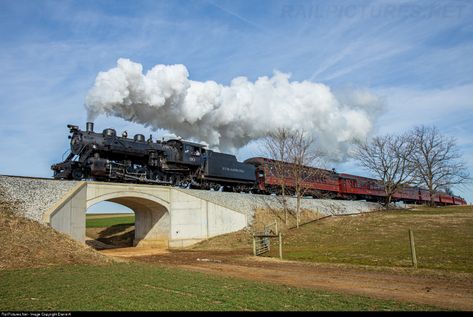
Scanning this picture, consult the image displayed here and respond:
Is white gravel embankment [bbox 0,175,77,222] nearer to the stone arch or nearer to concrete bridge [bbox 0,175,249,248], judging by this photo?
concrete bridge [bbox 0,175,249,248]

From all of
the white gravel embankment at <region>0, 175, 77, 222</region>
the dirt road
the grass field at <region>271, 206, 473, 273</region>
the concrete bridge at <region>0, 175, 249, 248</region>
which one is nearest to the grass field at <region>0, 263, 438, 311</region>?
the dirt road

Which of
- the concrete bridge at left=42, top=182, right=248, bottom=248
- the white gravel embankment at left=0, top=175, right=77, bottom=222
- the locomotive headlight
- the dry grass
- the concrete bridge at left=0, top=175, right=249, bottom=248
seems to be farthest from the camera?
the concrete bridge at left=42, top=182, right=248, bottom=248

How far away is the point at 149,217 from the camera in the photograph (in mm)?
32156

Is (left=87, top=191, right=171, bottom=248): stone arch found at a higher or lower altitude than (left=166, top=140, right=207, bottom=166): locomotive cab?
lower

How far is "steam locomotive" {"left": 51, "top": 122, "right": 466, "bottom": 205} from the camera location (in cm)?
2533

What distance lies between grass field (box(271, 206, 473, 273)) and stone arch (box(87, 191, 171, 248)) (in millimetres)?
9432

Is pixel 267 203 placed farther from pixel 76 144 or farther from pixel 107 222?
pixel 107 222

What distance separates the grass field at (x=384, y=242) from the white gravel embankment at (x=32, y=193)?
1343 cm

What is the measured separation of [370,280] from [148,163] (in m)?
19.9

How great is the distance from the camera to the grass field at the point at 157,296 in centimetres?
777

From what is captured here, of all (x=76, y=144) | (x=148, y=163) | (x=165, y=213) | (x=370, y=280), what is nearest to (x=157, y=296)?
(x=370, y=280)

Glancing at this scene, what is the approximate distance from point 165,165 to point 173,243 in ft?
20.1

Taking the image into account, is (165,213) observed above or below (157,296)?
above

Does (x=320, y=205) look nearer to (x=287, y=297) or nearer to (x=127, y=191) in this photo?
(x=127, y=191)
